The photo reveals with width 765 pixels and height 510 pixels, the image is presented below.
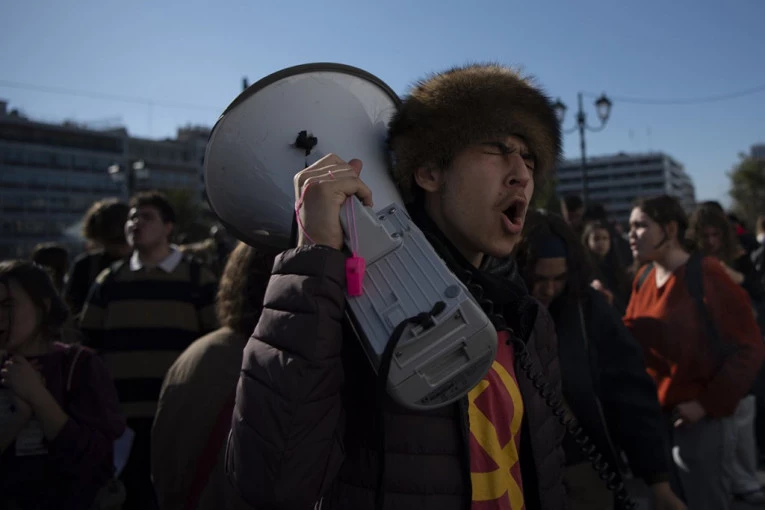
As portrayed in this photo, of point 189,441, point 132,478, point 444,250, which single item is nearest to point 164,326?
point 132,478

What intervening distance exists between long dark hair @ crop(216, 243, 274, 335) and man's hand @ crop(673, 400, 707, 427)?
228cm

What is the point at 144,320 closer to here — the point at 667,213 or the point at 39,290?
the point at 39,290

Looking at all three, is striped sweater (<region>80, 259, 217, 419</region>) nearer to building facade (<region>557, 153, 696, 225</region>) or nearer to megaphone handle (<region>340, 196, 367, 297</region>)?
megaphone handle (<region>340, 196, 367, 297</region>)

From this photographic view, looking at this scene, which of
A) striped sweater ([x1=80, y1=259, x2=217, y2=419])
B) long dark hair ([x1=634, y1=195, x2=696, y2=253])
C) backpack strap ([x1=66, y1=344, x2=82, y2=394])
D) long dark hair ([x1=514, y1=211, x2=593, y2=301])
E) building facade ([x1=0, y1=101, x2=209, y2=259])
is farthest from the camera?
building facade ([x1=0, y1=101, x2=209, y2=259])

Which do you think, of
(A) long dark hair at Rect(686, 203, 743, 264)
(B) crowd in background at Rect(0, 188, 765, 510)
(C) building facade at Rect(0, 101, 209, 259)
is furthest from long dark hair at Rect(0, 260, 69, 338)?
(C) building facade at Rect(0, 101, 209, 259)

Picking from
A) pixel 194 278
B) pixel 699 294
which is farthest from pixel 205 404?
pixel 699 294

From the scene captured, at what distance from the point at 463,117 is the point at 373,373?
0.64 m

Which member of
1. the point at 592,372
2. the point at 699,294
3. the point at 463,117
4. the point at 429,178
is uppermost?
the point at 463,117

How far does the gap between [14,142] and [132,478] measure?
278ft

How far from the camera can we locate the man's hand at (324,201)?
1.24 meters

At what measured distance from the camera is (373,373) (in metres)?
1.36

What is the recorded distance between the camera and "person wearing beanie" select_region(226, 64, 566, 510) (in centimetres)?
119

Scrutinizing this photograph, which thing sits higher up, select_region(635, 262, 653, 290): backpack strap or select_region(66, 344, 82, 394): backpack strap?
select_region(635, 262, 653, 290): backpack strap

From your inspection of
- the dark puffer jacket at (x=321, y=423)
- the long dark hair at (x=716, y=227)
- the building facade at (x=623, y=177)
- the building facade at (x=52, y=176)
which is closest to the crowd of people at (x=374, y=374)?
the dark puffer jacket at (x=321, y=423)
